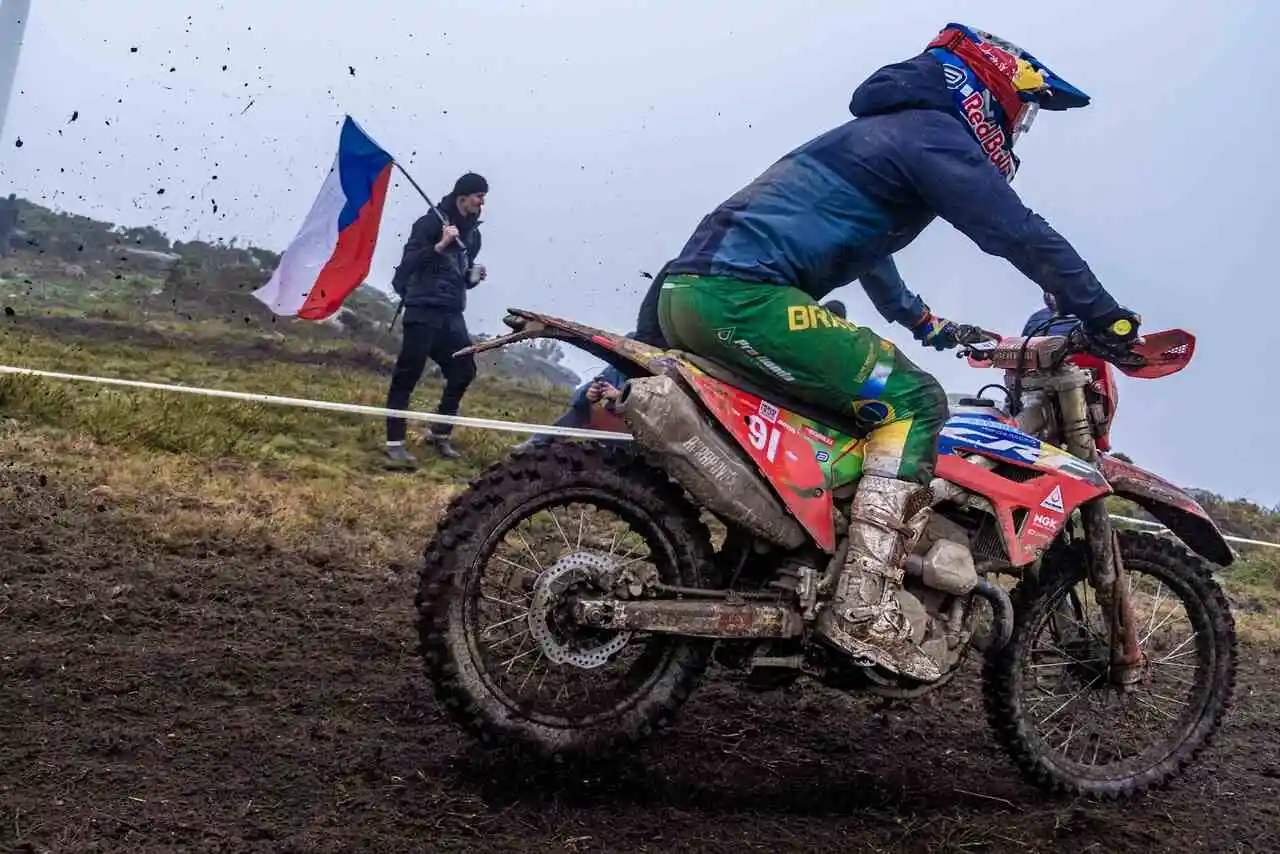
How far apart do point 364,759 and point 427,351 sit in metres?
6.34

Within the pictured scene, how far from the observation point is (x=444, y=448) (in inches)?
379

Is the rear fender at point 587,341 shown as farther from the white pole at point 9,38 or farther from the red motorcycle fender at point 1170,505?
the white pole at point 9,38

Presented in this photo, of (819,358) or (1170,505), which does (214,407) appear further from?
(1170,505)

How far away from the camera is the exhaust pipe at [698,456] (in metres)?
3.67

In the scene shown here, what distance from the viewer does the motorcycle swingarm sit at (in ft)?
11.9

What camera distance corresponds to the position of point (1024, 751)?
14.0 feet

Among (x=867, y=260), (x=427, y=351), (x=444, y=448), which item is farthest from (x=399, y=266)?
(x=867, y=260)

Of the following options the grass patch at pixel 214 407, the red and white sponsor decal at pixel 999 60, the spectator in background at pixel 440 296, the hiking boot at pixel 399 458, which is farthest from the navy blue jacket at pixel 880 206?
the spectator in background at pixel 440 296

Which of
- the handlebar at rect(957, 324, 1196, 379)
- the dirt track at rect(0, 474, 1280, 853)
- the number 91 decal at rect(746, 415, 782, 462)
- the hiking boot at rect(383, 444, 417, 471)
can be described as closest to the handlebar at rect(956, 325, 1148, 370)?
the handlebar at rect(957, 324, 1196, 379)

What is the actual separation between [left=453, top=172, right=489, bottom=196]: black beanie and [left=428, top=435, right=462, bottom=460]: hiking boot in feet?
7.00

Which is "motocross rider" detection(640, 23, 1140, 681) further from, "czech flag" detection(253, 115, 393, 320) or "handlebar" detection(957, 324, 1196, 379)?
"czech flag" detection(253, 115, 393, 320)

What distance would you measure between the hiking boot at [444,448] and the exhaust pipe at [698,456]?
6.00 metres

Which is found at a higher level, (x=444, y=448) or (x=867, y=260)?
(x=867, y=260)

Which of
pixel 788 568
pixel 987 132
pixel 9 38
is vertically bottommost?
pixel 788 568
